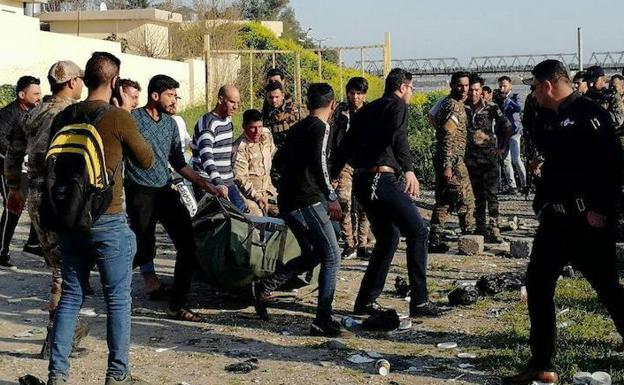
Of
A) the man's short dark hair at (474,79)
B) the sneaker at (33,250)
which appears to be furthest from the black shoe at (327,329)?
the man's short dark hair at (474,79)

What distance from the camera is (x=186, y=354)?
23.1ft

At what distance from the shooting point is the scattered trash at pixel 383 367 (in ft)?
21.1

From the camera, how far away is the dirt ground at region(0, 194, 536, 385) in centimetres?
646

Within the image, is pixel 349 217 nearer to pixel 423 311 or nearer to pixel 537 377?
pixel 423 311

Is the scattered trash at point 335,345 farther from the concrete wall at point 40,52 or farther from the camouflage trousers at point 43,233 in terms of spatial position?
the concrete wall at point 40,52

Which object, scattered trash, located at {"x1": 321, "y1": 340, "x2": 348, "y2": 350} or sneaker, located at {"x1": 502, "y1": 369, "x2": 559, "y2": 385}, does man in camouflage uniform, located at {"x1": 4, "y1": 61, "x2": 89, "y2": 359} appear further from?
sneaker, located at {"x1": 502, "y1": 369, "x2": 559, "y2": 385}

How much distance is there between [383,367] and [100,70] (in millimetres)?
2670

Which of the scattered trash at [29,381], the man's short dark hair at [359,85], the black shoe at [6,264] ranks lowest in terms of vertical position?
the scattered trash at [29,381]

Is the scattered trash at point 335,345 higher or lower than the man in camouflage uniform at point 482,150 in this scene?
lower

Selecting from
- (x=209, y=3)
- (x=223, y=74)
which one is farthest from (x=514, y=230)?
(x=209, y=3)

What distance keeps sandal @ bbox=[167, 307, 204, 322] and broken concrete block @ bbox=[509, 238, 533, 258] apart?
4649 mm

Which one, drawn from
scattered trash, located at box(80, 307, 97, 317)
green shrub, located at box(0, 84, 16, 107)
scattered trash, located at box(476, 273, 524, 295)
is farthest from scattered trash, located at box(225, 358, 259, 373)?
green shrub, located at box(0, 84, 16, 107)

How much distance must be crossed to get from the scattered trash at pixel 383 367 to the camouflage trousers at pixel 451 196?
4937mm

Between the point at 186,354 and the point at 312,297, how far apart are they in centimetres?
220
